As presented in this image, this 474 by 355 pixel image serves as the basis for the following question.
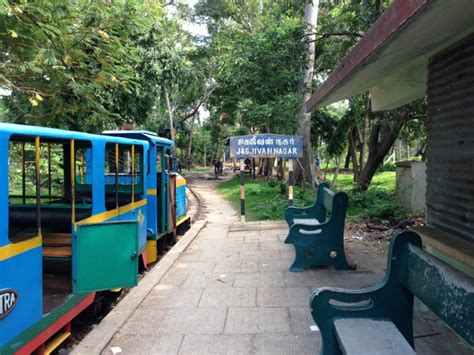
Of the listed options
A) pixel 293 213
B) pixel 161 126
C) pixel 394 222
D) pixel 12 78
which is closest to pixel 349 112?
pixel 394 222

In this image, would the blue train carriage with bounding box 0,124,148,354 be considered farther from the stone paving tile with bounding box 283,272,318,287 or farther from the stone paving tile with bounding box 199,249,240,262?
the stone paving tile with bounding box 283,272,318,287

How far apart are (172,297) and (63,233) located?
1.48 meters

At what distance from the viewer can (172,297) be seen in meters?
5.38

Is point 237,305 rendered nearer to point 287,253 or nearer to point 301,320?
point 301,320

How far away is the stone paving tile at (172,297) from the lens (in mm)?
5121

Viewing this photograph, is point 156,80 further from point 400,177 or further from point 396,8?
point 396,8

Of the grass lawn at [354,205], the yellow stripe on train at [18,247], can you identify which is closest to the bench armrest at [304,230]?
the yellow stripe on train at [18,247]

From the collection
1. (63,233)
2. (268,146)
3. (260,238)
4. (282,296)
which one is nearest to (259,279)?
(282,296)

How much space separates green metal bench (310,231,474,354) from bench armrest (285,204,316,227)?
463 cm

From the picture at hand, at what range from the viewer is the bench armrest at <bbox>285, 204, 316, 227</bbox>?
314 inches

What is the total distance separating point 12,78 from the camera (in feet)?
24.1

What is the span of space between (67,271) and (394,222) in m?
6.98

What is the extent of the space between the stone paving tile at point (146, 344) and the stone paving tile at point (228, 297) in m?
0.92

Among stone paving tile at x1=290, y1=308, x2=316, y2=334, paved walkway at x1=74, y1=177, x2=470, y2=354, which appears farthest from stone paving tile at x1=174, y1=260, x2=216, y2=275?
stone paving tile at x1=290, y1=308, x2=316, y2=334
